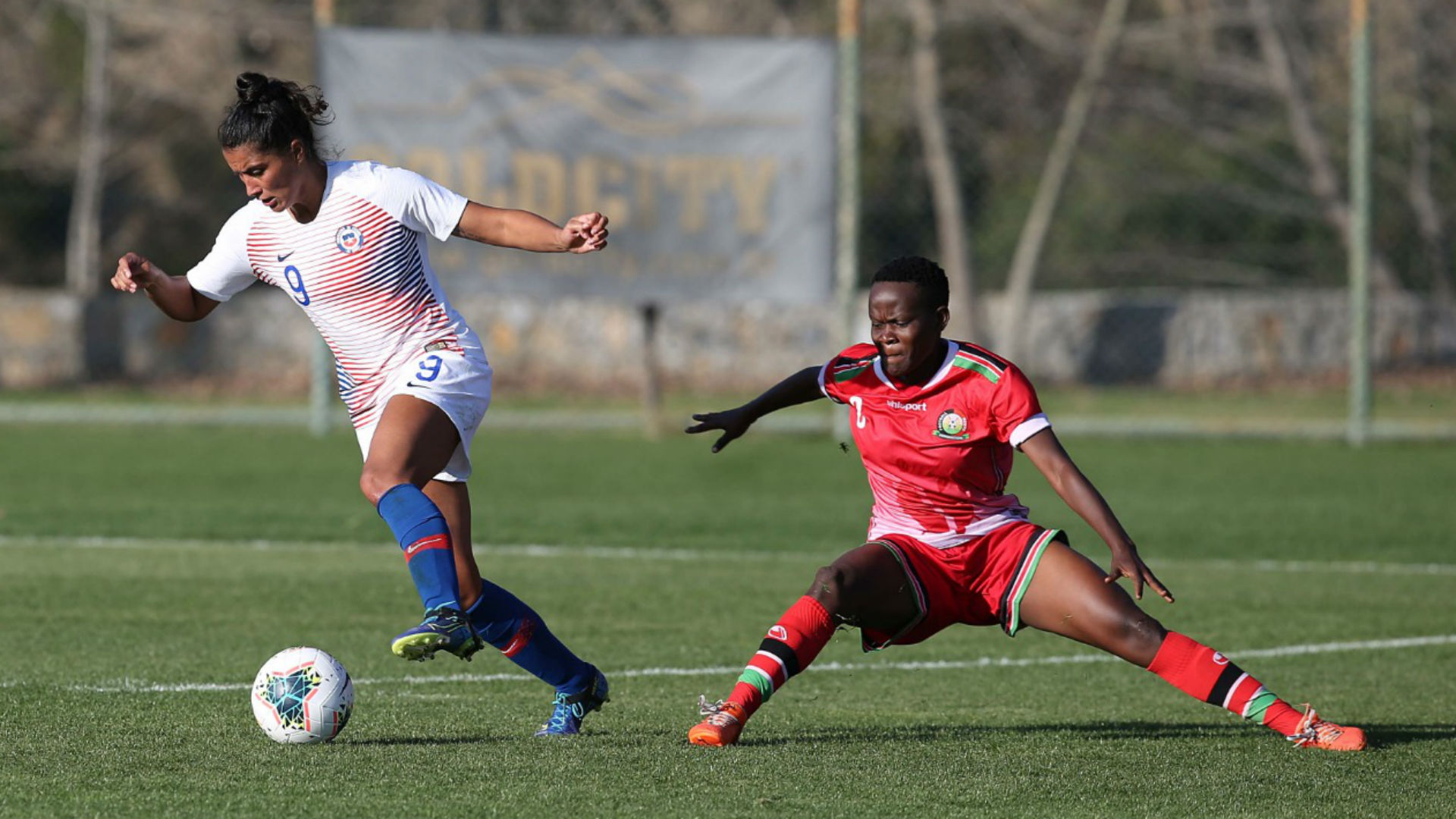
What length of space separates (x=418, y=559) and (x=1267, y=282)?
17.5 meters

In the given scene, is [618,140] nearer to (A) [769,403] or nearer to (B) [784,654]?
(A) [769,403]

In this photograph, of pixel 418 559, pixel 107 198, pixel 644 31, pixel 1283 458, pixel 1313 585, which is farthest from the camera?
pixel 107 198

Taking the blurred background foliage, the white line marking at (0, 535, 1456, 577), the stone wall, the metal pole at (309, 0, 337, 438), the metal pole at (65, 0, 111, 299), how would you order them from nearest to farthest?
the white line marking at (0, 535, 1456, 577)
the metal pole at (309, 0, 337, 438)
the blurred background foliage
the stone wall
the metal pole at (65, 0, 111, 299)

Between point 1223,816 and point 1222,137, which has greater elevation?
point 1222,137

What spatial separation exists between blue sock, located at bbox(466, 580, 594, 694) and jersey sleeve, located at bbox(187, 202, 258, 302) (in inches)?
45.8

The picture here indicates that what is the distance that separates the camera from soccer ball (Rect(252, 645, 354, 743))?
17.1 feet

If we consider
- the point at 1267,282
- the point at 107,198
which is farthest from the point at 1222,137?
the point at 107,198

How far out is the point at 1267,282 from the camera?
2123 cm

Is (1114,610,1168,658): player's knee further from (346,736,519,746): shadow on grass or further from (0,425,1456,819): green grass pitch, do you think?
(346,736,519,746): shadow on grass

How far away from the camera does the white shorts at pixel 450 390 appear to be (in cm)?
543

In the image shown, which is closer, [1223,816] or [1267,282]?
[1223,816]

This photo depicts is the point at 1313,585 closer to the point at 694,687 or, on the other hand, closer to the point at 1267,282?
the point at 694,687

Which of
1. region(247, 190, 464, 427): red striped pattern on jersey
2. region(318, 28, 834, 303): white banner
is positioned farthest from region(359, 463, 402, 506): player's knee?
region(318, 28, 834, 303): white banner

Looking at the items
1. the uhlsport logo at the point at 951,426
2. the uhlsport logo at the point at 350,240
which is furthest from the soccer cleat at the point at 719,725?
the uhlsport logo at the point at 350,240
